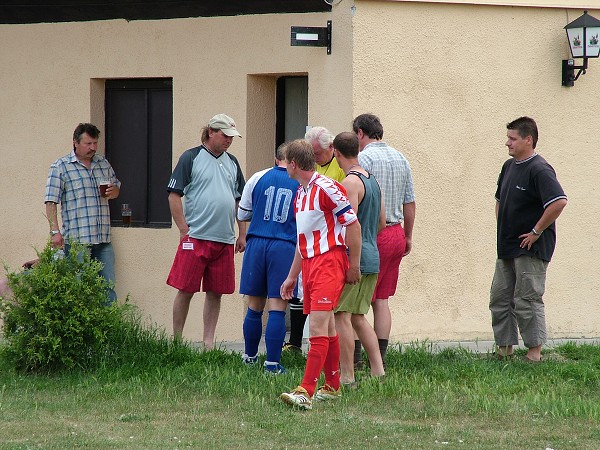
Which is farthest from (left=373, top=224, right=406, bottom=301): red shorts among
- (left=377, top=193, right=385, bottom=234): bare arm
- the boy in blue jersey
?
the boy in blue jersey

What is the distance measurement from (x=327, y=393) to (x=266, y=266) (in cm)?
153

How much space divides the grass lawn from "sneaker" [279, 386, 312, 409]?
6cm

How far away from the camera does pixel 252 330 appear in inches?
355

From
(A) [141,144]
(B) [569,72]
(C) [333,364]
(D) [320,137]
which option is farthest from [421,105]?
(C) [333,364]

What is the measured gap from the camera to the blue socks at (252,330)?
9023 mm

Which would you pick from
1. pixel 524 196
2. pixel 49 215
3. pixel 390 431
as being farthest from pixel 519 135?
pixel 49 215

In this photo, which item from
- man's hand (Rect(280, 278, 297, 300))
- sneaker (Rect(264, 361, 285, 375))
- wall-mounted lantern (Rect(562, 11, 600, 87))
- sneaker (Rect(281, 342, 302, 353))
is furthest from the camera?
wall-mounted lantern (Rect(562, 11, 600, 87))

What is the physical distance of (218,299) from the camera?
9.88m

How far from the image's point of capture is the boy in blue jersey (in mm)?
8898

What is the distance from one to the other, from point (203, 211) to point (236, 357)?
1294mm

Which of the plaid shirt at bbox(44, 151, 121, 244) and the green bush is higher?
the plaid shirt at bbox(44, 151, 121, 244)

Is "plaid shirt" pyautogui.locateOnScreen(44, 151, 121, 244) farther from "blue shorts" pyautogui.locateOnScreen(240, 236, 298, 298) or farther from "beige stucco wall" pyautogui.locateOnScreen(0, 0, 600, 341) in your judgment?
"blue shorts" pyautogui.locateOnScreen(240, 236, 298, 298)

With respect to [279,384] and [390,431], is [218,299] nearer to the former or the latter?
[279,384]

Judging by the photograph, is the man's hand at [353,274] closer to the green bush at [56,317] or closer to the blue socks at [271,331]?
the blue socks at [271,331]
